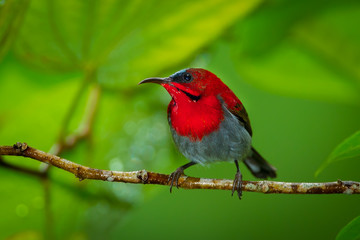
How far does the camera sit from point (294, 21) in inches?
39.3

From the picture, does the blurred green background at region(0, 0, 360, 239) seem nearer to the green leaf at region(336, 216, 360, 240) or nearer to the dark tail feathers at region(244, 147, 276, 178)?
the dark tail feathers at region(244, 147, 276, 178)

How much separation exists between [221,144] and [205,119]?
85mm

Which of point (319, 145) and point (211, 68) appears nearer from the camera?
point (211, 68)

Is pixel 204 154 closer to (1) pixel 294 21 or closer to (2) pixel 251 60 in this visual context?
(2) pixel 251 60

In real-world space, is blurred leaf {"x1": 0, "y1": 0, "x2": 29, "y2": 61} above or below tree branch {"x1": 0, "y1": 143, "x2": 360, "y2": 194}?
above

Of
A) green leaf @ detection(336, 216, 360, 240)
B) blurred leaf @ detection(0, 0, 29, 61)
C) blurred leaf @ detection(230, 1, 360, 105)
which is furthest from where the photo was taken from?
blurred leaf @ detection(230, 1, 360, 105)

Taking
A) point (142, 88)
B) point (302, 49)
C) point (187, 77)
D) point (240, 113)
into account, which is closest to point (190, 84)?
point (187, 77)

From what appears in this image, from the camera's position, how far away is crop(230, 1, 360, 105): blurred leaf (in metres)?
0.99

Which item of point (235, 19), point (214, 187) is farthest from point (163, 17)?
point (214, 187)

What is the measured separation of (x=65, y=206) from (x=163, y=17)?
1.48 ft

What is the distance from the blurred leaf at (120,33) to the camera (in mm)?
806

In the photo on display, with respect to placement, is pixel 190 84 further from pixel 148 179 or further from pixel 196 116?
pixel 148 179

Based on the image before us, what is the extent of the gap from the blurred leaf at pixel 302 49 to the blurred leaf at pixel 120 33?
12 centimetres

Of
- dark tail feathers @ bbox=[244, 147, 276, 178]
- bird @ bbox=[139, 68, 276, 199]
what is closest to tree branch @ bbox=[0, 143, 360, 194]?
bird @ bbox=[139, 68, 276, 199]
